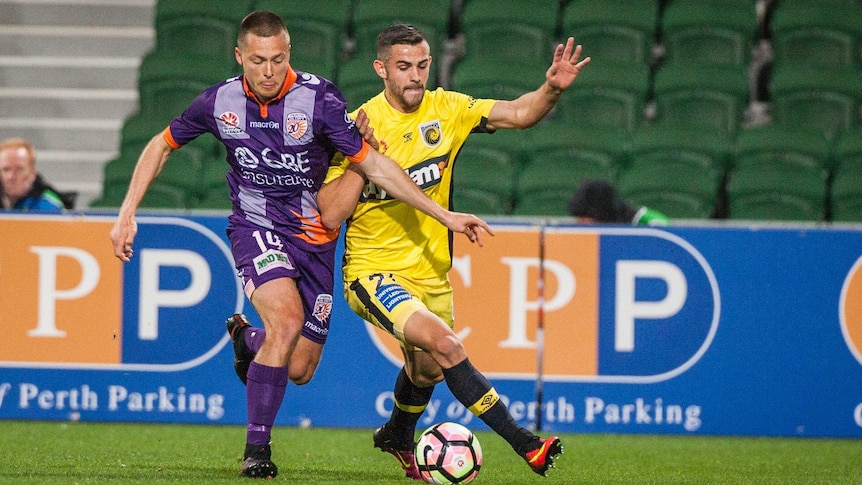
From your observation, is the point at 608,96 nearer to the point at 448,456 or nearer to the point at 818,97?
the point at 818,97

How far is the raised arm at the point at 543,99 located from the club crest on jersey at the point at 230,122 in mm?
1221

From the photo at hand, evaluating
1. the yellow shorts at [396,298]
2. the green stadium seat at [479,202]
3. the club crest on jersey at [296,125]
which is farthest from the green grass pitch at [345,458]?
the green stadium seat at [479,202]

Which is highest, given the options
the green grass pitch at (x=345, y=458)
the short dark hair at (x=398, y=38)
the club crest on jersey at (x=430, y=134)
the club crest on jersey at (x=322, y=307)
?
the short dark hair at (x=398, y=38)

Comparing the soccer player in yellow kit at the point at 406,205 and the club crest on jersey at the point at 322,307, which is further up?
the soccer player in yellow kit at the point at 406,205

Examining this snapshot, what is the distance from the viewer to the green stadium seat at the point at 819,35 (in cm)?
1130

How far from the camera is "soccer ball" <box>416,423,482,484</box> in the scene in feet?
16.8

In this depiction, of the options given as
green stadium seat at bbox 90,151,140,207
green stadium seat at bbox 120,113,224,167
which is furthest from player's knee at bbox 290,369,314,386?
green stadium seat at bbox 120,113,224,167

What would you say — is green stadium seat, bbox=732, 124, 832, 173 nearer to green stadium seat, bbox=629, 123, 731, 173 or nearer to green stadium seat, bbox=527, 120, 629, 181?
green stadium seat, bbox=629, 123, 731, 173

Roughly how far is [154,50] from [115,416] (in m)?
5.01

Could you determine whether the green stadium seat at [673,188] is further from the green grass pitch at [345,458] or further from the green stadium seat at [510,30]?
the green grass pitch at [345,458]

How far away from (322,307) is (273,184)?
2.11ft

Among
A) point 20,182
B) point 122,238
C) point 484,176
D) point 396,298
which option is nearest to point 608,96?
point 484,176

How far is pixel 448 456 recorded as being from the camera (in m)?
5.14

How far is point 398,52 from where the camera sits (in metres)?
5.51
